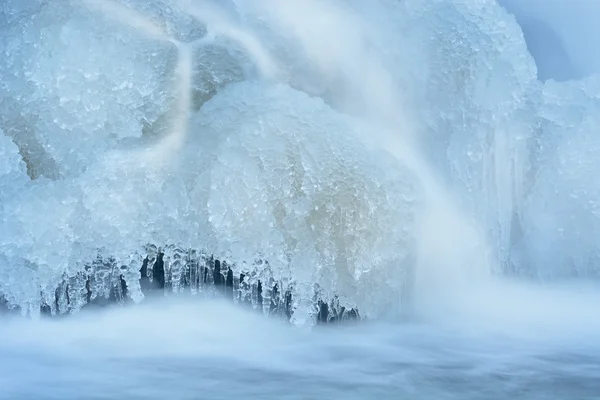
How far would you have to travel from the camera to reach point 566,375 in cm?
289

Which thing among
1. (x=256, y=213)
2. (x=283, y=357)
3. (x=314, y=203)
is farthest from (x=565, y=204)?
(x=283, y=357)

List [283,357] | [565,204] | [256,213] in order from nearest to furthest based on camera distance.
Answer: [283,357] → [256,213] → [565,204]

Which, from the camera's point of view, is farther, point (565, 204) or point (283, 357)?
point (565, 204)

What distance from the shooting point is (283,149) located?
3455 millimetres

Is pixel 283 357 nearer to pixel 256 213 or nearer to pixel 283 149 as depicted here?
pixel 256 213

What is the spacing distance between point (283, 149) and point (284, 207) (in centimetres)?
23

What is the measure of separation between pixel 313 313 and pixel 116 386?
887mm

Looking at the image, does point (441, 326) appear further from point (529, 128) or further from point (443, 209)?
point (529, 128)

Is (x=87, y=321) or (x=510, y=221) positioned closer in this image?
(x=87, y=321)

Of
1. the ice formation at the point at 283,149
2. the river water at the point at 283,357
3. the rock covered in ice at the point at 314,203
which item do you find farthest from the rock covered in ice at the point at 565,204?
the rock covered in ice at the point at 314,203

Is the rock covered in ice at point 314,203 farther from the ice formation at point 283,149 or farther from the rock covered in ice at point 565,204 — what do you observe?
the rock covered in ice at point 565,204

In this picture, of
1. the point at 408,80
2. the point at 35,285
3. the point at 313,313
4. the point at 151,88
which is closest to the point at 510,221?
the point at 408,80

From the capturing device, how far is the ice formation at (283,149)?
336 centimetres

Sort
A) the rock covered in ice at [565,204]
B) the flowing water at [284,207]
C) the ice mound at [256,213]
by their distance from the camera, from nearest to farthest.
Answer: the flowing water at [284,207] → the ice mound at [256,213] → the rock covered in ice at [565,204]
